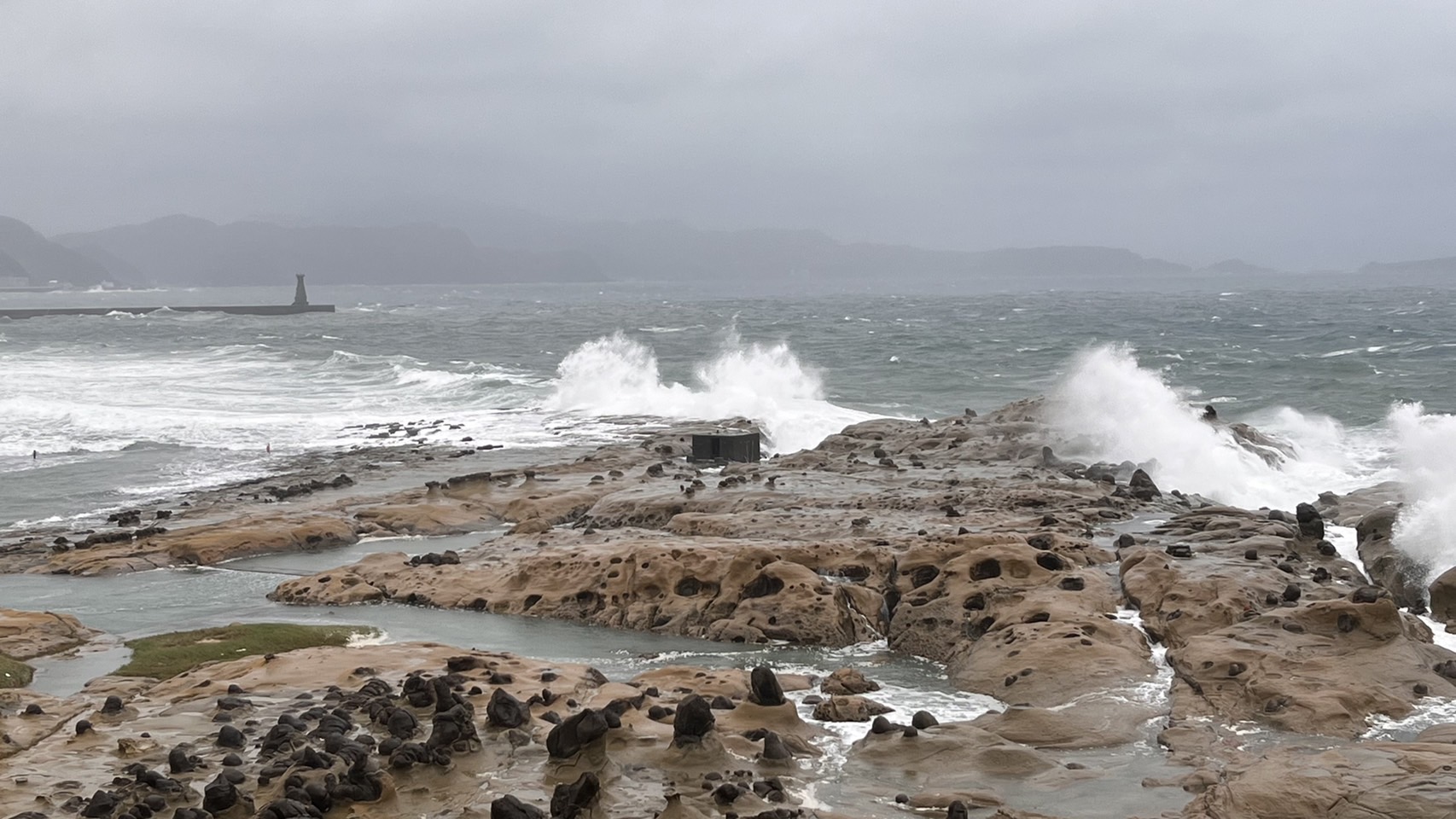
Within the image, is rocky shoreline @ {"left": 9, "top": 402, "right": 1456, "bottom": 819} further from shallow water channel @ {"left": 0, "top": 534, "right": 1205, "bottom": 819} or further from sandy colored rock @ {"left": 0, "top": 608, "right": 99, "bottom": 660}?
sandy colored rock @ {"left": 0, "top": 608, "right": 99, "bottom": 660}

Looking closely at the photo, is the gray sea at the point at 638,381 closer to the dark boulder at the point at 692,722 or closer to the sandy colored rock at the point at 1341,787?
the sandy colored rock at the point at 1341,787

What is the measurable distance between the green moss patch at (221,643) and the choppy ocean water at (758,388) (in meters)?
13.9

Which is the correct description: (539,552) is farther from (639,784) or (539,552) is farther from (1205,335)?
(1205,335)

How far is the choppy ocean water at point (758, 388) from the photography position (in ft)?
101

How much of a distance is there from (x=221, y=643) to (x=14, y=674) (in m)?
2.34

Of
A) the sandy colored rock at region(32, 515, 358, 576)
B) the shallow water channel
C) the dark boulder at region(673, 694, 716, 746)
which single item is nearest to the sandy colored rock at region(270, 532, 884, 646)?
the shallow water channel

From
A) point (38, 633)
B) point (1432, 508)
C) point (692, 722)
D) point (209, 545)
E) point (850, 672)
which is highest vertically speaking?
point (1432, 508)

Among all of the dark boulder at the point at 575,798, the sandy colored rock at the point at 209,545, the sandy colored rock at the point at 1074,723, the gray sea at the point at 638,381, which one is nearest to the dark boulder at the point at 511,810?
the dark boulder at the point at 575,798

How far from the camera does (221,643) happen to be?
17156 millimetres

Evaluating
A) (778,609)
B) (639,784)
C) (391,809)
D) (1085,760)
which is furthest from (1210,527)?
(391,809)

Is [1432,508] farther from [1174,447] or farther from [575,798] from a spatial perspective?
[575,798]

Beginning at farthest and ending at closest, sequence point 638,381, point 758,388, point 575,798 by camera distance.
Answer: point 638,381 → point 758,388 → point 575,798

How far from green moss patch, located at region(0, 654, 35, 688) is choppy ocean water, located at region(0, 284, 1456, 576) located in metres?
15.3

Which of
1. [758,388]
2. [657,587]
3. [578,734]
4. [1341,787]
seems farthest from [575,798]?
[758,388]
